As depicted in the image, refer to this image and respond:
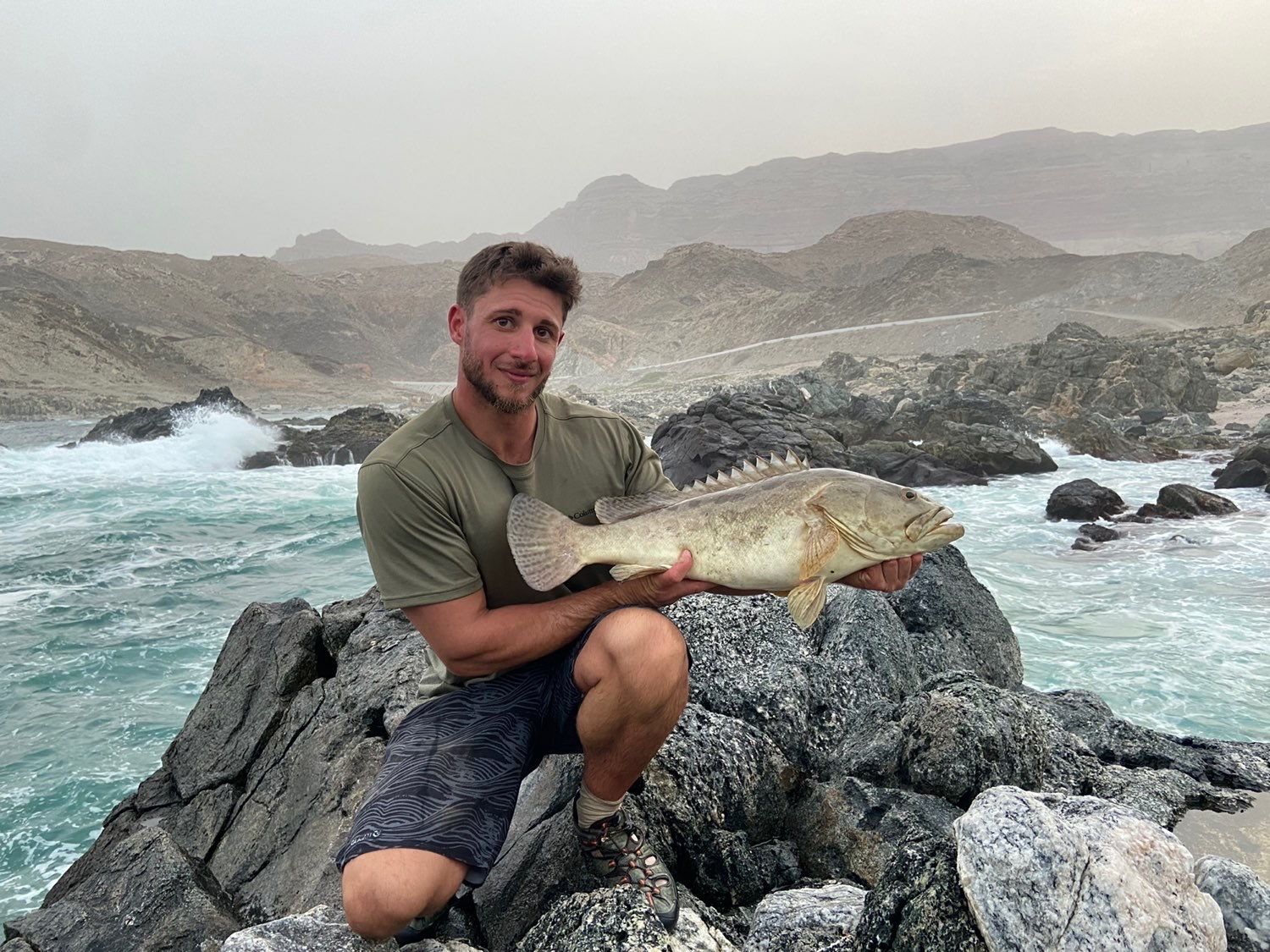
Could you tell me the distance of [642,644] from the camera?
2789 millimetres

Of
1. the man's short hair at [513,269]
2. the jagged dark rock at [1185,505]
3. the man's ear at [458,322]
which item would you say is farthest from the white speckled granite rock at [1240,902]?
the jagged dark rock at [1185,505]

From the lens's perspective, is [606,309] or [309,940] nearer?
[309,940]

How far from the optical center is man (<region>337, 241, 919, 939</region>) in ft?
9.13

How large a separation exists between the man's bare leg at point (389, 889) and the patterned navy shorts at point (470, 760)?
42 millimetres

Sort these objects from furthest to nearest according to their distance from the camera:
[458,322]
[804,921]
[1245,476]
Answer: [1245,476], [458,322], [804,921]

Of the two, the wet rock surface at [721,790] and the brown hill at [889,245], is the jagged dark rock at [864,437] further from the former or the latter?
the brown hill at [889,245]

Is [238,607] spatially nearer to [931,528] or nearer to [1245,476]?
[931,528]

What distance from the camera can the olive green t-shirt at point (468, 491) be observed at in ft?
9.37

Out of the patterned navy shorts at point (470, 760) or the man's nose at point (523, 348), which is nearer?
the patterned navy shorts at point (470, 760)

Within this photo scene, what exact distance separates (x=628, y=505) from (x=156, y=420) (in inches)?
1424

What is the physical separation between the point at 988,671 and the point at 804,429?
14.9 metres

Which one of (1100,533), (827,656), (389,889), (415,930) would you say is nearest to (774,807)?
(827,656)

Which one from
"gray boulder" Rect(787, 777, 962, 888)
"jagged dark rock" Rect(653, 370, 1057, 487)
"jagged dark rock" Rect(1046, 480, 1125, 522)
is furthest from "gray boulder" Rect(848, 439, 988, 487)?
"gray boulder" Rect(787, 777, 962, 888)

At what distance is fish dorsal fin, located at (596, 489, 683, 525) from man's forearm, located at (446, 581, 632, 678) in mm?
250
